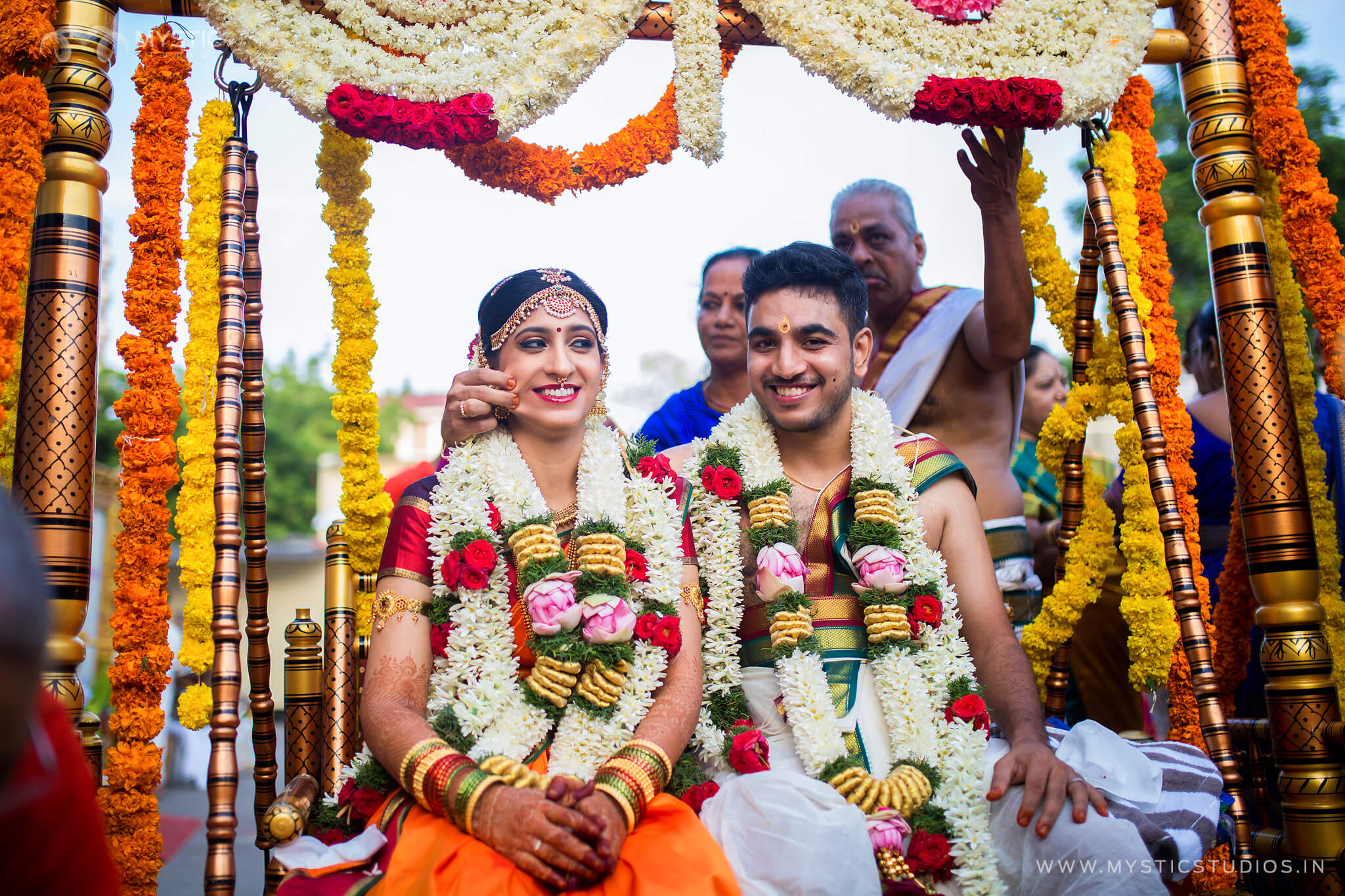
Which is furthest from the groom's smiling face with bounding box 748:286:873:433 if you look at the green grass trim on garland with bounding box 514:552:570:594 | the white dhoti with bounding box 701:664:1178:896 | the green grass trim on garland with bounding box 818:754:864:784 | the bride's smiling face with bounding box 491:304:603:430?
the white dhoti with bounding box 701:664:1178:896

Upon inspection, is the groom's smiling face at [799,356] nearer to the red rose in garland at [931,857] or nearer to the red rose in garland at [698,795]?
the red rose in garland at [698,795]

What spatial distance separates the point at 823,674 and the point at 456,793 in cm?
122

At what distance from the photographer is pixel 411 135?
127 inches

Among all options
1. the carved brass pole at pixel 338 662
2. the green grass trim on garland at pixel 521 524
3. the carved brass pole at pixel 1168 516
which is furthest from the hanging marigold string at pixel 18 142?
the carved brass pole at pixel 1168 516

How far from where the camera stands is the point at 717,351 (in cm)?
475

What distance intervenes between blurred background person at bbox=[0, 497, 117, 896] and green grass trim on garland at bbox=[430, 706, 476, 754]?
4.27 ft

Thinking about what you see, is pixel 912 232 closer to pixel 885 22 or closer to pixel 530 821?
pixel 885 22

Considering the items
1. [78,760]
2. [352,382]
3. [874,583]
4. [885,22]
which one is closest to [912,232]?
[885,22]

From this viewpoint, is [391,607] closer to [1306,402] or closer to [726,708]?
[726,708]

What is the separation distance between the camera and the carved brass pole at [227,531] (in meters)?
2.68

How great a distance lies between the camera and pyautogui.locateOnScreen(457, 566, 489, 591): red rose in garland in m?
2.71

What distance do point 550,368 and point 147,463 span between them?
141cm

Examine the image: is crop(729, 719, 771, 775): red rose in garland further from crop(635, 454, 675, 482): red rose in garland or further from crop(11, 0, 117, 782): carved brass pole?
crop(11, 0, 117, 782): carved brass pole

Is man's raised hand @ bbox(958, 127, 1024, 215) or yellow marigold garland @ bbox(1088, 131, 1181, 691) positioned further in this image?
man's raised hand @ bbox(958, 127, 1024, 215)
